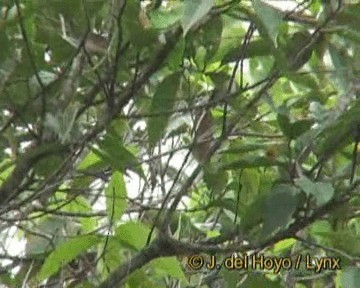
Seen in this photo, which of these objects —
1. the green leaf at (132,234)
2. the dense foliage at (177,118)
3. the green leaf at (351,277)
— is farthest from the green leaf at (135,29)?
the green leaf at (351,277)

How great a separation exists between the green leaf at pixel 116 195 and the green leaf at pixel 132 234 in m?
0.02

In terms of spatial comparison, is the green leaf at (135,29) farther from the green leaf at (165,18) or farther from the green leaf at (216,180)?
the green leaf at (216,180)

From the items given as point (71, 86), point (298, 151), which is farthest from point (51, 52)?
point (298, 151)

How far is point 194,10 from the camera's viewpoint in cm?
57

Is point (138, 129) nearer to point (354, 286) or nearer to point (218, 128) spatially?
point (218, 128)

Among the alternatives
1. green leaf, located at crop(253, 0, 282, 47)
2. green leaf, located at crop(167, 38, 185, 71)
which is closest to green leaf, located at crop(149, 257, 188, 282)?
green leaf, located at crop(167, 38, 185, 71)

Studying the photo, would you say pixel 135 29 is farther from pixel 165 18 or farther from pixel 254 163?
pixel 254 163

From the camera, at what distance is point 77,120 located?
888 mm

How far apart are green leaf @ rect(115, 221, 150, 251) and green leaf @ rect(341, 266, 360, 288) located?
0.24 meters

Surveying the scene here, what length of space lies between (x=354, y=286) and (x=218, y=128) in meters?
0.32

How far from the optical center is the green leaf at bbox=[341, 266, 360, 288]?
2.72 ft

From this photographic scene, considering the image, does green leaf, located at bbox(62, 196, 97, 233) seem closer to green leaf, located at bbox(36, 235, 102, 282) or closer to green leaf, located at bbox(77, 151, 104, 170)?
green leaf, located at bbox(77, 151, 104, 170)

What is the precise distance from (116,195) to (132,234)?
2.0 inches

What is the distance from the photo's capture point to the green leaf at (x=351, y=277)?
0.83m
